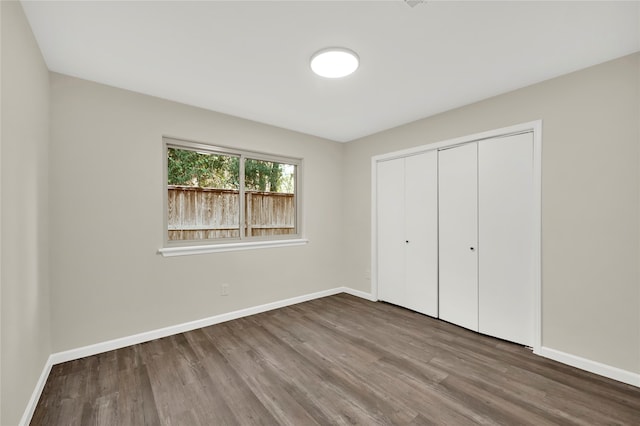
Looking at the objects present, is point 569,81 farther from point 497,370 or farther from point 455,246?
point 497,370

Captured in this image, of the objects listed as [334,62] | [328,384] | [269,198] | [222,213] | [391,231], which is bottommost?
[328,384]

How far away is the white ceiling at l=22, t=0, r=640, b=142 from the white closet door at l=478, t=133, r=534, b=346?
65 centimetres

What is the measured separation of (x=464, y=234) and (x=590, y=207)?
106cm

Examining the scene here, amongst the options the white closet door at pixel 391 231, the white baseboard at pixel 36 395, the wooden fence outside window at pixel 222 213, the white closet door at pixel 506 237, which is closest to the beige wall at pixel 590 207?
the white closet door at pixel 506 237

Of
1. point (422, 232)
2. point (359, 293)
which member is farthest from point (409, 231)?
point (359, 293)

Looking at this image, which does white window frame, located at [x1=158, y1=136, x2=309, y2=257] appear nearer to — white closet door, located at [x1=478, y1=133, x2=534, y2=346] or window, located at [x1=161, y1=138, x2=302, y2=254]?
window, located at [x1=161, y1=138, x2=302, y2=254]

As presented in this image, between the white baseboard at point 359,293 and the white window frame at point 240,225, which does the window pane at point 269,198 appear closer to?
the white window frame at point 240,225

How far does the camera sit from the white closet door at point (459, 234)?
3010 millimetres

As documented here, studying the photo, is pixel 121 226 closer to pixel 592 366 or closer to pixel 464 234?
pixel 464 234

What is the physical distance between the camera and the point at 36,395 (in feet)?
6.03

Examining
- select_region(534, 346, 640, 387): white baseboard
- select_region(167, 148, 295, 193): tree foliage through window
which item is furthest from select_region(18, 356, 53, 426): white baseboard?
select_region(534, 346, 640, 387): white baseboard

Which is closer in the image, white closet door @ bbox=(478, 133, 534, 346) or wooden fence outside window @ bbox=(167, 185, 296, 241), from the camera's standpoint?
white closet door @ bbox=(478, 133, 534, 346)

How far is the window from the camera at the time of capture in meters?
3.09

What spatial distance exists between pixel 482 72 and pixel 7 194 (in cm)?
331
